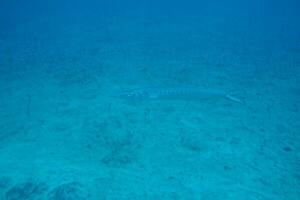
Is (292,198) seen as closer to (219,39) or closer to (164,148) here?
(164,148)

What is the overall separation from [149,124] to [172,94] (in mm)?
2016

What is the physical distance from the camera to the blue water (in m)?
4.62

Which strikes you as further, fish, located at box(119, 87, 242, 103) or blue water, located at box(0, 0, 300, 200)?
fish, located at box(119, 87, 242, 103)

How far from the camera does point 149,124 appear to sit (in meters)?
7.06

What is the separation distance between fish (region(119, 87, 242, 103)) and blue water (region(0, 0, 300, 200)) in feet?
0.11

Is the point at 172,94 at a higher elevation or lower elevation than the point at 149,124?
higher

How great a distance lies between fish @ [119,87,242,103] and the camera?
8.62 meters

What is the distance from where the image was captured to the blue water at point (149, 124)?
4.62m

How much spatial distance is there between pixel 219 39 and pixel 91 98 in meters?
12.6

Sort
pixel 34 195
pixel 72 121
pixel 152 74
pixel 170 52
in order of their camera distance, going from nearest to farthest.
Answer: pixel 34 195
pixel 72 121
pixel 152 74
pixel 170 52

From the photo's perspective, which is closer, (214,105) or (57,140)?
(57,140)

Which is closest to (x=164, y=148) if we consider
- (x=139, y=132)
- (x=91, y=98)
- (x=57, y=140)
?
(x=139, y=132)

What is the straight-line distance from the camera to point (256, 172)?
5.16 metres

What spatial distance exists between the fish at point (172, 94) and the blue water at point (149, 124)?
0.03m
